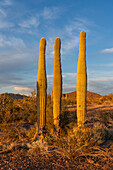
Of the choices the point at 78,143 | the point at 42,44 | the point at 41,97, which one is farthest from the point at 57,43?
the point at 78,143

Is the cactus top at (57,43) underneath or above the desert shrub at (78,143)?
above

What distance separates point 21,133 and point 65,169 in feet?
16.9

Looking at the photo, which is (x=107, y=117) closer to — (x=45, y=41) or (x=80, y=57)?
(x=80, y=57)

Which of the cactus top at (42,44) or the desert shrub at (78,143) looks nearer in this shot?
the desert shrub at (78,143)

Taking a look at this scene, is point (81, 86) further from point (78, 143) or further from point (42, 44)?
point (78, 143)

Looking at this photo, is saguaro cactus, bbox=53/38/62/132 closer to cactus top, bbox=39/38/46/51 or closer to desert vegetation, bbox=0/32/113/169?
desert vegetation, bbox=0/32/113/169

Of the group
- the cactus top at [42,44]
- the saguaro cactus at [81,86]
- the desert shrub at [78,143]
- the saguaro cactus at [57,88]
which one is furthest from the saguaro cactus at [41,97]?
the desert shrub at [78,143]

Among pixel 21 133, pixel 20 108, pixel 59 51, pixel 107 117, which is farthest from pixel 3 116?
pixel 107 117

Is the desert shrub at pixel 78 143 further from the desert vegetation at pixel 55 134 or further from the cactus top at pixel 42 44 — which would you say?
the cactus top at pixel 42 44

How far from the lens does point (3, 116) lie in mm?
13742

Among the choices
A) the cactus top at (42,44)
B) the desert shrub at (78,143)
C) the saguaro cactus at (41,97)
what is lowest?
the desert shrub at (78,143)

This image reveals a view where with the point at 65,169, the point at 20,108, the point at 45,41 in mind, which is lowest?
the point at 65,169

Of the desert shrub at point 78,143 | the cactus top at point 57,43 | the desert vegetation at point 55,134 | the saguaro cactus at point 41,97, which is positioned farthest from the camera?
the cactus top at point 57,43

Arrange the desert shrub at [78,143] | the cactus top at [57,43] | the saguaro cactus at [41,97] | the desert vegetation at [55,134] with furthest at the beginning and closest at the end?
1. the cactus top at [57,43]
2. the saguaro cactus at [41,97]
3. the desert shrub at [78,143]
4. the desert vegetation at [55,134]
